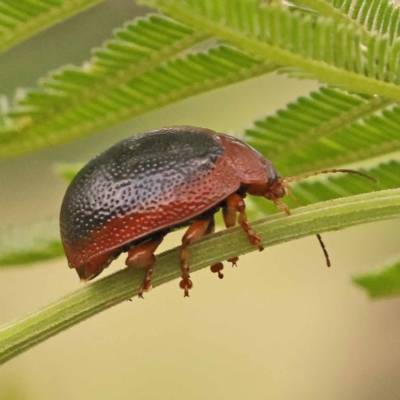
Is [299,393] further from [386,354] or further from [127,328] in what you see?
[127,328]

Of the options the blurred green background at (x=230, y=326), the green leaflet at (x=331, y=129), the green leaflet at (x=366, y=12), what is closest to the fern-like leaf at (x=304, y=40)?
the green leaflet at (x=366, y=12)

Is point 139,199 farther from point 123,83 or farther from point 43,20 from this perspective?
point 43,20

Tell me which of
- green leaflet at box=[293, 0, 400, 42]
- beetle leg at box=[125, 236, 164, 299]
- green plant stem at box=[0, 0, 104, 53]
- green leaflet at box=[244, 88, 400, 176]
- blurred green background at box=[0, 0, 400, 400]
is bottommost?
blurred green background at box=[0, 0, 400, 400]

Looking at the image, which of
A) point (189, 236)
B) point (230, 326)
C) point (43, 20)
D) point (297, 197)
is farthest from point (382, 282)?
point (230, 326)

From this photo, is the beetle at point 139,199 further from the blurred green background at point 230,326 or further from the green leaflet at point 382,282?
the blurred green background at point 230,326

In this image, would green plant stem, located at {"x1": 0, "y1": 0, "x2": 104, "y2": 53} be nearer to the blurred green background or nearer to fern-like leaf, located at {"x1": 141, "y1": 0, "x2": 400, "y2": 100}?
fern-like leaf, located at {"x1": 141, "y1": 0, "x2": 400, "y2": 100}

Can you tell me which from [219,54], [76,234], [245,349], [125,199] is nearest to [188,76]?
[219,54]

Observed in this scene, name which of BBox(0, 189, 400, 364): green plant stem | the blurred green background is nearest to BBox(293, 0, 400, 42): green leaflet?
BBox(0, 189, 400, 364): green plant stem
